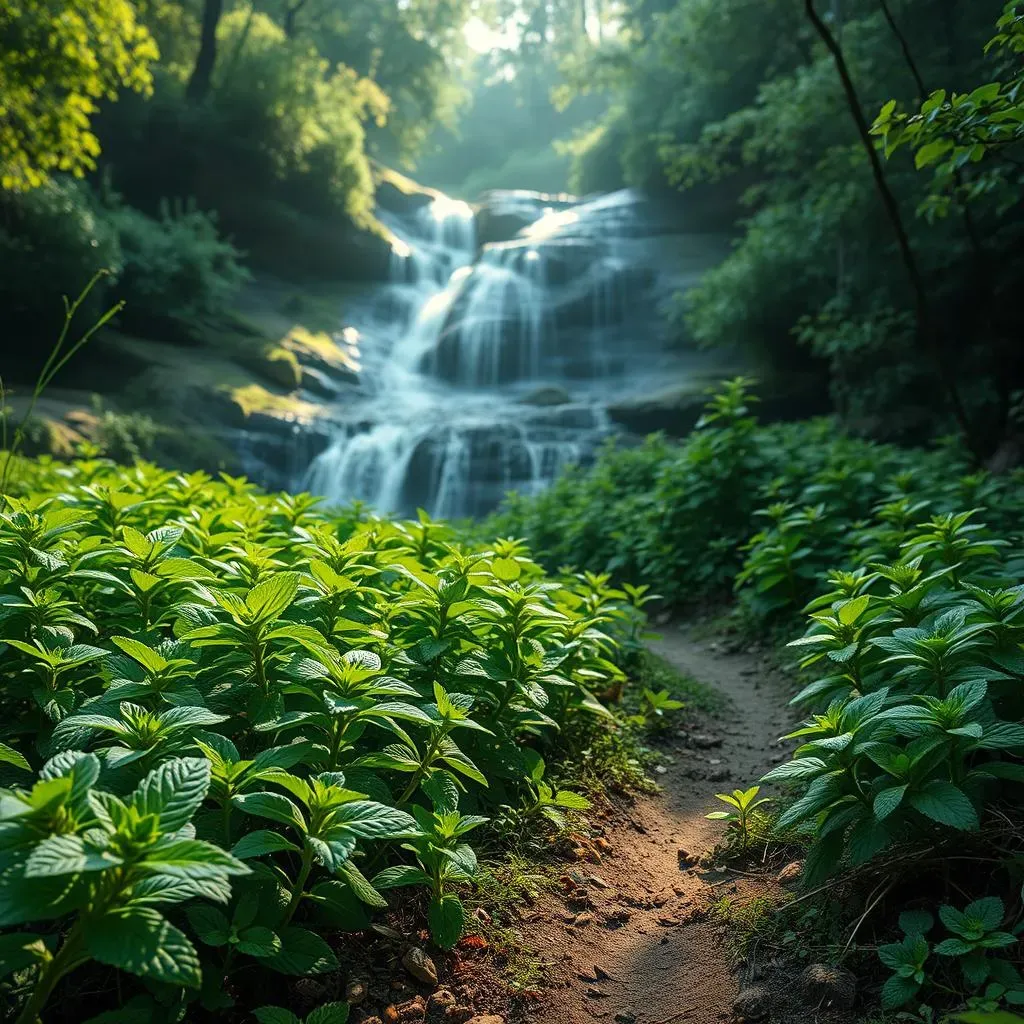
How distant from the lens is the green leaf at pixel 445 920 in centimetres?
209

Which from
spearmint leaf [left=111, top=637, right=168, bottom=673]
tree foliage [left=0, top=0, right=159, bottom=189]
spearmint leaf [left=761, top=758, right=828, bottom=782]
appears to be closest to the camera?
spearmint leaf [left=111, top=637, right=168, bottom=673]

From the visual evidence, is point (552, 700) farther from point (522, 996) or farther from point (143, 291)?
point (143, 291)

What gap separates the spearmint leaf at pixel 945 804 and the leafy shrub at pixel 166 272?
55.5ft

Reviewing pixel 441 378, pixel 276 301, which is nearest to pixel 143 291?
pixel 276 301

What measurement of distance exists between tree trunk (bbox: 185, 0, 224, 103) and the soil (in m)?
22.3

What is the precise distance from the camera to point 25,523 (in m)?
2.70

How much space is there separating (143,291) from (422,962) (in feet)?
55.8

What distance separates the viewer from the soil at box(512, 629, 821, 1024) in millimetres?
2143

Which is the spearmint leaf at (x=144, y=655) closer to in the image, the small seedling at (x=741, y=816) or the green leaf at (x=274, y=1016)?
the green leaf at (x=274, y=1016)

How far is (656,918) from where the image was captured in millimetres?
2596

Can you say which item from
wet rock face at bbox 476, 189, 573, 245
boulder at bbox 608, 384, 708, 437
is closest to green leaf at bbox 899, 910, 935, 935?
boulder at bbox 608, 384, 708, 437

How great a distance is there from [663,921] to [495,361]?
59.5 feet

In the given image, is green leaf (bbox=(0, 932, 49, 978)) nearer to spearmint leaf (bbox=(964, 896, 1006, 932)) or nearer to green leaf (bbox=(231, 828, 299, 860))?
green leaf (bbox=(231, 828, 299, 860))

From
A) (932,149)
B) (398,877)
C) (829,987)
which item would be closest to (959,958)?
(829,987)
